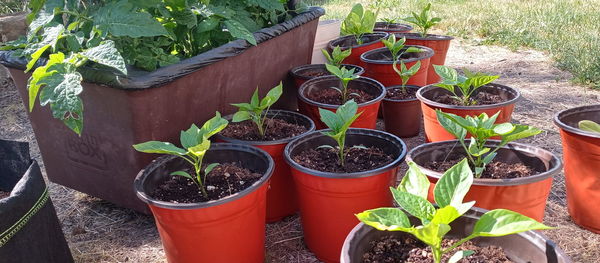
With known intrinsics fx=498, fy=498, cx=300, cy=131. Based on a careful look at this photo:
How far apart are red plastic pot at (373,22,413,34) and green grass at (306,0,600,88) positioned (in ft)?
3.50

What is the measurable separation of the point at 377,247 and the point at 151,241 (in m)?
1.04

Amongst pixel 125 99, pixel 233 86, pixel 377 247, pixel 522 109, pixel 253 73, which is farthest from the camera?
pixel 522 109

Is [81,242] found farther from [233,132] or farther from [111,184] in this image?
[233,132]

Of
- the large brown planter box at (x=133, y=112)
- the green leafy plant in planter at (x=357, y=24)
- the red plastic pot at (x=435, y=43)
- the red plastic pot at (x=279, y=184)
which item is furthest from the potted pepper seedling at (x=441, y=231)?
the red plastic pot at (x=435, y=43)

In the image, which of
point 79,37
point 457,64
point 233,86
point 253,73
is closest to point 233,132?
point 233,86

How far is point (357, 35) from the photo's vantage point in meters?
3.27

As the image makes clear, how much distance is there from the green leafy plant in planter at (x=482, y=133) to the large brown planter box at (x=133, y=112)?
896 mm

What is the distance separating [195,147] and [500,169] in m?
0.98

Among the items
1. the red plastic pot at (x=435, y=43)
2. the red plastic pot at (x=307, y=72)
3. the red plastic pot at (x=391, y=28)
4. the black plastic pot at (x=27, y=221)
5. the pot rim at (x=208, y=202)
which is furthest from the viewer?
the red plastic pot at (x=391, y=28)

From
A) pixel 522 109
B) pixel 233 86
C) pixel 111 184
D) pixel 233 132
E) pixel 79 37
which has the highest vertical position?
pixel 79 37

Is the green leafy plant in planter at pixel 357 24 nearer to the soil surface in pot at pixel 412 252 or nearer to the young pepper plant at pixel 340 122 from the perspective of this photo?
the young pepper plant at pixel 340 122

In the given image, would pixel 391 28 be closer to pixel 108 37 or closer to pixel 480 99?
pixel 480 99

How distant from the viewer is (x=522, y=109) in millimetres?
3090

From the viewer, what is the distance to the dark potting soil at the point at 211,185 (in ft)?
5.22
